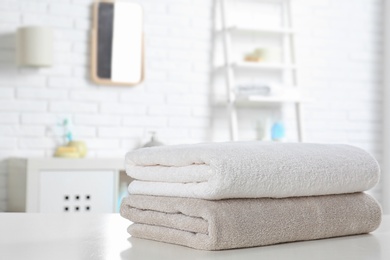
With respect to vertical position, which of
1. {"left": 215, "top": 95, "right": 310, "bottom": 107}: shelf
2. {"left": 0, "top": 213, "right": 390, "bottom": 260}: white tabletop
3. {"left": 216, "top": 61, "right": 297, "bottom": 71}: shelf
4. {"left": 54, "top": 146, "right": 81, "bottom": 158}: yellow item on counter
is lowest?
{"left": 0, "top": 213, "right": 390, "bottom": 260}: white tabletop

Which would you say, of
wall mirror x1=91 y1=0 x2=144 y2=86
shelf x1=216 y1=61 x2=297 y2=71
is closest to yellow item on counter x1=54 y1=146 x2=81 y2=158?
wall mirror x1=91 y1=0 x2=144 y2=86

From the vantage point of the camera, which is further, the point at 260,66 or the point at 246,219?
the point at 260,66

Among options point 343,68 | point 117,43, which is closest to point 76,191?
point 117,43

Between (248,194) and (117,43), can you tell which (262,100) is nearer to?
(117,43)

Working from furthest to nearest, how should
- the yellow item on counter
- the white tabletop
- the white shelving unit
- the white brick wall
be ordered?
the white shelving unit < the white brick wall < the yellow item on counter < the white tabletop

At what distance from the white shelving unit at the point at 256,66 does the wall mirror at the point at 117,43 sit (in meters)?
0.51

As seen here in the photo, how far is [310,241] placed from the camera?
932mm

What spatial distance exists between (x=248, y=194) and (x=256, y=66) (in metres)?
3.42

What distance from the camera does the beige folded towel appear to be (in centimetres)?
83

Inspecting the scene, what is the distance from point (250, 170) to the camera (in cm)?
86

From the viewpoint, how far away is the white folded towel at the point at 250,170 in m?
0.85

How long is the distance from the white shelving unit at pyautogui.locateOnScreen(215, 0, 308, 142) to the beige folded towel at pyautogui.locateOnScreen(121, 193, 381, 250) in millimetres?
3040

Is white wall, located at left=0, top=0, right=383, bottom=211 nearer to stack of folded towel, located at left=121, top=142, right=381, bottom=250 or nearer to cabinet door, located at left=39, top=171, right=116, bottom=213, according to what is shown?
cabinet door, located at left=39, top=171, right=116, bottom=213

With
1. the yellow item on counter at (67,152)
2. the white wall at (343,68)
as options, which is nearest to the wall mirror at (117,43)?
the yellow item on counter at (67,152)
